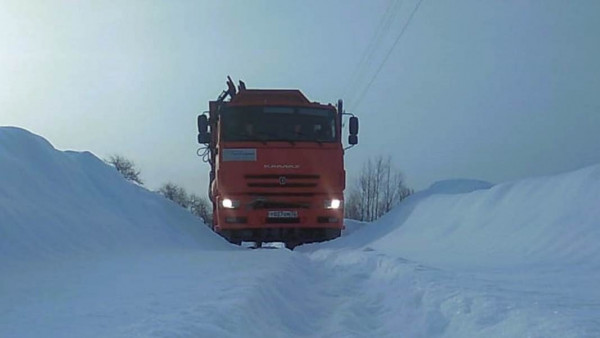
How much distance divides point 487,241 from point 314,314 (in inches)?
281

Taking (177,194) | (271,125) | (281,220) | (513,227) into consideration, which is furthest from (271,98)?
(177,194)

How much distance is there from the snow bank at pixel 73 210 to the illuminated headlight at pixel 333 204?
3.40 m

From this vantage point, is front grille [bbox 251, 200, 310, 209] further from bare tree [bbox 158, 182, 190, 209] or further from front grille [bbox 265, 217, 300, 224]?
bare tree [bbox 158, 182, 190, 209]

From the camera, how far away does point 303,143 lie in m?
13.7

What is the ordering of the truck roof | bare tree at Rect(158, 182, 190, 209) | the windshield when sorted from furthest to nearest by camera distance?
bare tree at Rect(158, 182, 190, 209) → the truck roof → the windshield

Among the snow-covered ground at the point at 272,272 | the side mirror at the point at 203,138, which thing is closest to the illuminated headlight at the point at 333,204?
the snow-covered ground at the point at 272,272

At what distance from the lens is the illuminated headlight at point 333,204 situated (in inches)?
536

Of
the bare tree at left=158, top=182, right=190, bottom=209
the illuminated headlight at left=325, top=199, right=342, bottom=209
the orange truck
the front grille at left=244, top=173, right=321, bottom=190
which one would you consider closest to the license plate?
the orange truck

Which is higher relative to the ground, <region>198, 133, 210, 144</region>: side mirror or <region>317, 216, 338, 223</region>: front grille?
<region>198, 133, 210, 144</region>: side mirror

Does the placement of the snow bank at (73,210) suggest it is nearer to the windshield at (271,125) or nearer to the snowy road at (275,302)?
the snowy road at (275,302)

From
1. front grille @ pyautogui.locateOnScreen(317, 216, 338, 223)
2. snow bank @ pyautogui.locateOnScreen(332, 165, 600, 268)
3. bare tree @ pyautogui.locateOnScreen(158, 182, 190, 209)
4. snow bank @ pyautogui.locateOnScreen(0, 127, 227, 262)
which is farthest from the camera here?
bare tree @ pyautogui.locateOnScreen(158, 182, 190, 209)

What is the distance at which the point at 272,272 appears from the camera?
7641mm

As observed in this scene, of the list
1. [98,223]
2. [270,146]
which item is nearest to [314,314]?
[98,223]

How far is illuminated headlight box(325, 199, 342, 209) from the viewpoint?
44.7 ft
